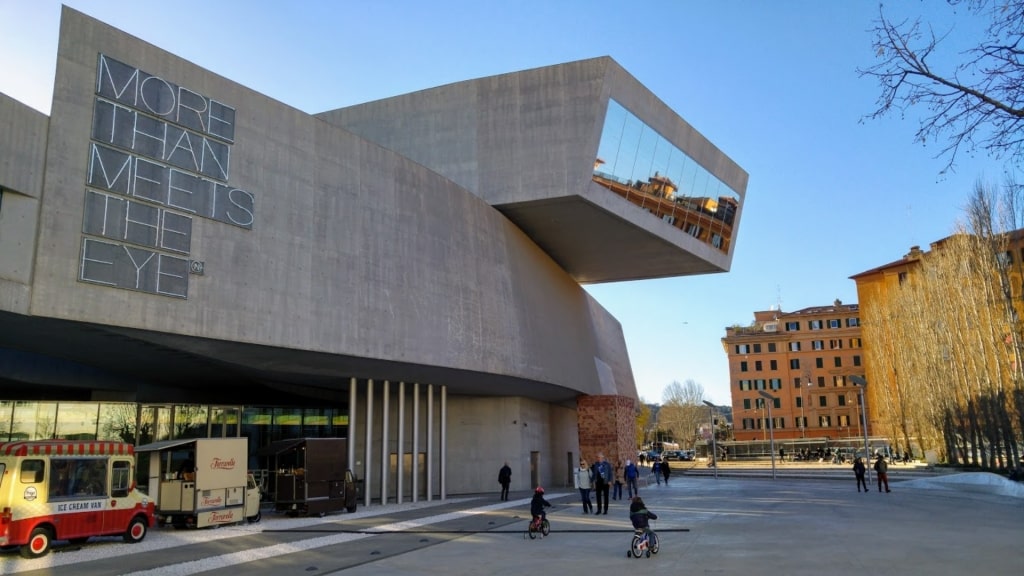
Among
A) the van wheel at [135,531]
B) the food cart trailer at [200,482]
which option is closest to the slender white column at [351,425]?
the food cart trailer at [200,482]

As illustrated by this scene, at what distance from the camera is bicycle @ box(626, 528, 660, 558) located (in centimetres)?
1383

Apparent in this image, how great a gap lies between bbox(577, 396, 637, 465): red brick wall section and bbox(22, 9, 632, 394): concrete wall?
6.32 m

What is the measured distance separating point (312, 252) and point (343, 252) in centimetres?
119

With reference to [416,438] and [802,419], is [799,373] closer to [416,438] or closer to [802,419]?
[802,419]

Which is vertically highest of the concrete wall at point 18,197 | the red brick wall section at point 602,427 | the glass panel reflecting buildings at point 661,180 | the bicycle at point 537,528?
the glass panel reflecting buildings at point 661,180

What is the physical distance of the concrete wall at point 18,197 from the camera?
15.6m

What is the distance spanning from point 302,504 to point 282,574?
10.9 metres

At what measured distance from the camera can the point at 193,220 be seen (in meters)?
19.5

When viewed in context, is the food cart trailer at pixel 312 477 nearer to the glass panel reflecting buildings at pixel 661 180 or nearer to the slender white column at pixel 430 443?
the slender white column at pixel 430 443

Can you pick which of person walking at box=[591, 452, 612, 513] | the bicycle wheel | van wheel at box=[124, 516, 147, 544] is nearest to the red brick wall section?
person walking at box=[591, 452, 612, 513]

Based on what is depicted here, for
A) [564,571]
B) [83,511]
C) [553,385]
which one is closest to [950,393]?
[553,385]

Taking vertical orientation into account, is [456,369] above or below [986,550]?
above

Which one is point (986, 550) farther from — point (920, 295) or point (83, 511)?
point (920, 295)

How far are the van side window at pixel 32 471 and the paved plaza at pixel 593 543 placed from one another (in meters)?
1.58
